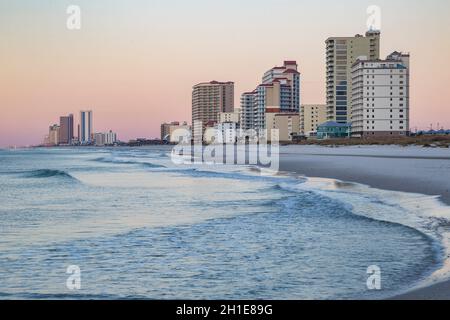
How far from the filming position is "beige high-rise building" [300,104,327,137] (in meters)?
178

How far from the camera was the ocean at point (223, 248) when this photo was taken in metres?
7.82

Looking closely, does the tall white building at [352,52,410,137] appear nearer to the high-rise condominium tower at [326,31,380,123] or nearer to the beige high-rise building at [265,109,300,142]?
→ the high-rise condominium tower at [326,31,380,123]

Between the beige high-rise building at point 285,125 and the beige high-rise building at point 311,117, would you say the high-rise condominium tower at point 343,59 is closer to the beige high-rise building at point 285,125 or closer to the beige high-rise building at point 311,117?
the beige high-rise building at point 311,117

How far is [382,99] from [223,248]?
135364mm

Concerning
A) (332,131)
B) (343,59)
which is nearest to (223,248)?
(332,131)

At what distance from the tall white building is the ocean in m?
123

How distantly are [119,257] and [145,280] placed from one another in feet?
5.94

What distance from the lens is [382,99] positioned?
13900 cm

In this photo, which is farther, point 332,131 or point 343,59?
point 343,59

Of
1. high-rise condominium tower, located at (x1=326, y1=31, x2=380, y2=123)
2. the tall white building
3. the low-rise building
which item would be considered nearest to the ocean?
the low-rise building

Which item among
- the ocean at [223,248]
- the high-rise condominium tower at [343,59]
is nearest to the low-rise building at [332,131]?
the high-rise condominium tower at [343,59]

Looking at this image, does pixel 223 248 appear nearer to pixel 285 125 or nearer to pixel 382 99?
pixel 382 99
